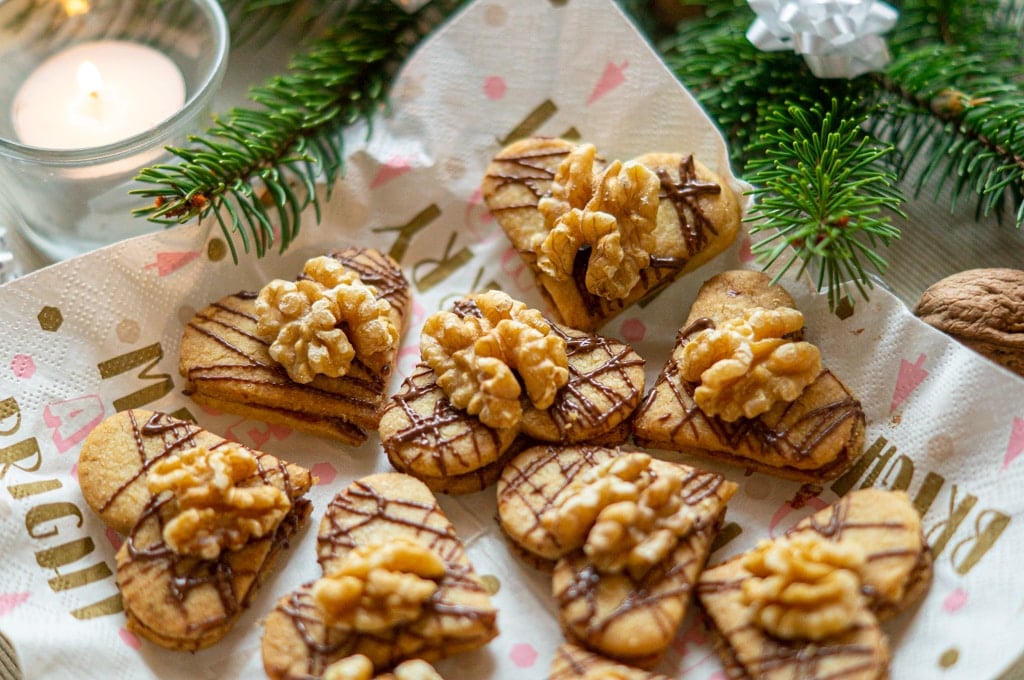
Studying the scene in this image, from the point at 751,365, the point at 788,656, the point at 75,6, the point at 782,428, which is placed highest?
the point at 75,6

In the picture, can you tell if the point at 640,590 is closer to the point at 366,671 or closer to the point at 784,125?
the point at 366,671

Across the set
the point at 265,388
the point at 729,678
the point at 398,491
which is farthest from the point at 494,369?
the point at 729,678

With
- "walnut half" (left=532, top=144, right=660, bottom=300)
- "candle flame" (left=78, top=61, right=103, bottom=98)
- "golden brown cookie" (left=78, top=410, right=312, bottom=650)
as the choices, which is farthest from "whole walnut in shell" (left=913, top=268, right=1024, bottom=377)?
"candle flame" (left=78, top=61, right=103, bottom=98)

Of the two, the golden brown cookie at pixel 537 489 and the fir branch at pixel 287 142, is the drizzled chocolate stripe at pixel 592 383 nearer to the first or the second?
the golden brown cookie at pixel 537 489

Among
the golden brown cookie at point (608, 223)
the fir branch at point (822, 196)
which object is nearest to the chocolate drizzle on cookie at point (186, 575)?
the golden brown cookie at point (608, 223)

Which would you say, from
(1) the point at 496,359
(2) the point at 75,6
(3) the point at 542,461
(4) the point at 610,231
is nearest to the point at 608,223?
(4) the point at 610,231
